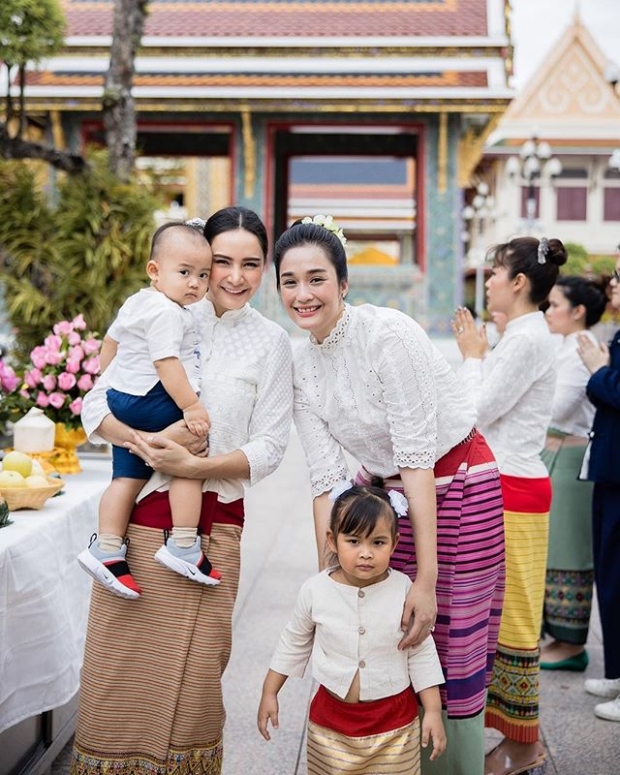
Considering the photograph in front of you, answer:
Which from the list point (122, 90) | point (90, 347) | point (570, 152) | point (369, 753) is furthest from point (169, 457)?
point (570, 152)

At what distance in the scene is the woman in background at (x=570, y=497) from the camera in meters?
4.05

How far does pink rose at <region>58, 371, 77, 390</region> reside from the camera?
362 cm

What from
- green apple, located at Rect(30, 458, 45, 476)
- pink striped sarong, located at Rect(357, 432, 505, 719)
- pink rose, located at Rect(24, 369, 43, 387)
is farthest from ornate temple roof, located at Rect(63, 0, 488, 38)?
pink striped sarong, located at Rect(357, 432, 505, 719)

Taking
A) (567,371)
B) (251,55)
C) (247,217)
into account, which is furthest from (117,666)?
(251,55)

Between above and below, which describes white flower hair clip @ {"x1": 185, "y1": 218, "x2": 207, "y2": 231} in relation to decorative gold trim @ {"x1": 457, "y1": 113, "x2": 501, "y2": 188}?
below

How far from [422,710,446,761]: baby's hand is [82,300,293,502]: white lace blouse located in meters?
0.74

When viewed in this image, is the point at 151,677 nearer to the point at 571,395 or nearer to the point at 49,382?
the point at 49,382

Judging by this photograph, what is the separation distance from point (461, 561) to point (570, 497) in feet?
6.56

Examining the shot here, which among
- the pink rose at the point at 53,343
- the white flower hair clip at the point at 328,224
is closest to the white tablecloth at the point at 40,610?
the pink rose at the point at 53,343

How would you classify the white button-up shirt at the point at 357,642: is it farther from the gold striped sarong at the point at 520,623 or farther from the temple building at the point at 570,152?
the temple building at the point at 570,152

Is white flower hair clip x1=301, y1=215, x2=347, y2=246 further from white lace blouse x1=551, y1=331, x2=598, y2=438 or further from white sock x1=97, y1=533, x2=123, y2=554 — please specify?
white lace blouse x1=551, y1=331, x2=598, y2=438

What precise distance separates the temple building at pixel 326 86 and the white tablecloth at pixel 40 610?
36.8ft

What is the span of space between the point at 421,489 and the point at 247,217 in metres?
0.85

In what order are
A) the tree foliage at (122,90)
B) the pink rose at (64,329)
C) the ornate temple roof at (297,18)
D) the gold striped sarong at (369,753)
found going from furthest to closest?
the ornate temple roof at (297,18)
the tree foliage at (122,90)
the pink rose at (64,329)
the gold striped sarong at (369,753)
